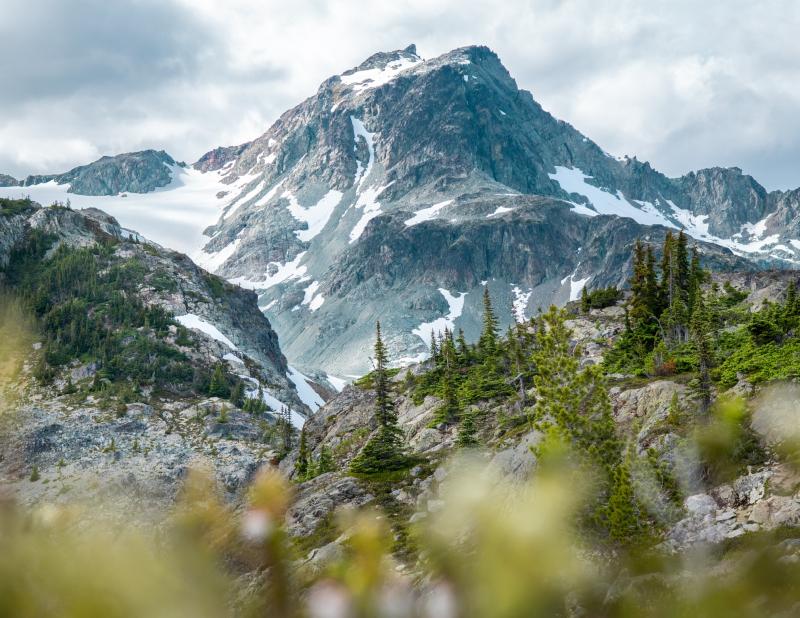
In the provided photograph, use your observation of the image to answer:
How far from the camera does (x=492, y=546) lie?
6.34m

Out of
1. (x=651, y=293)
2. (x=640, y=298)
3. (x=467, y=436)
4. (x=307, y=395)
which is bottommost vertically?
(x=467, y=436)

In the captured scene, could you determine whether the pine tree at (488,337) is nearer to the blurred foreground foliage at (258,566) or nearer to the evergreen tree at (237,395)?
the blurred foreground foliage at (258,566)

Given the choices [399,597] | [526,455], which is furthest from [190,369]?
[399,597]

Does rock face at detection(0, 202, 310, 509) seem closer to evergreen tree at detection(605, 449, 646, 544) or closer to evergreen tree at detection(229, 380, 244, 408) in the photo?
evergreen tree at detection(229, 380, 244, 408)

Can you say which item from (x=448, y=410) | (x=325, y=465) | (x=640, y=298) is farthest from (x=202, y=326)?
(x=640, y=298)

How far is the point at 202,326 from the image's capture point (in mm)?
154125

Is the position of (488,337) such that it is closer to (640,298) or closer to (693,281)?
(640,298)

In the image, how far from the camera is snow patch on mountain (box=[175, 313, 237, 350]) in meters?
152

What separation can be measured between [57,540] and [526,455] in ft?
92.5

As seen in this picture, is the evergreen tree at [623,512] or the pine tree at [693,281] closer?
the evergreen tree at [623,512]

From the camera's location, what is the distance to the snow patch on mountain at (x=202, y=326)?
498 feet

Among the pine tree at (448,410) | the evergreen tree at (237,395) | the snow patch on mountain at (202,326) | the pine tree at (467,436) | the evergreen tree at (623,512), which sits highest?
the snow patch on mountain at (202,326)

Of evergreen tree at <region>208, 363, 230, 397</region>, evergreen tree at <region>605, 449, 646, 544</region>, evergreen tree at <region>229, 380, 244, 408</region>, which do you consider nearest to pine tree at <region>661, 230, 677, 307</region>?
evergreen tree at <region>605, 449, 646, 544</region>

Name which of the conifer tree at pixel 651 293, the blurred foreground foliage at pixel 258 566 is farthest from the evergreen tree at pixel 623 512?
the conifer tree at pixel 651 293
